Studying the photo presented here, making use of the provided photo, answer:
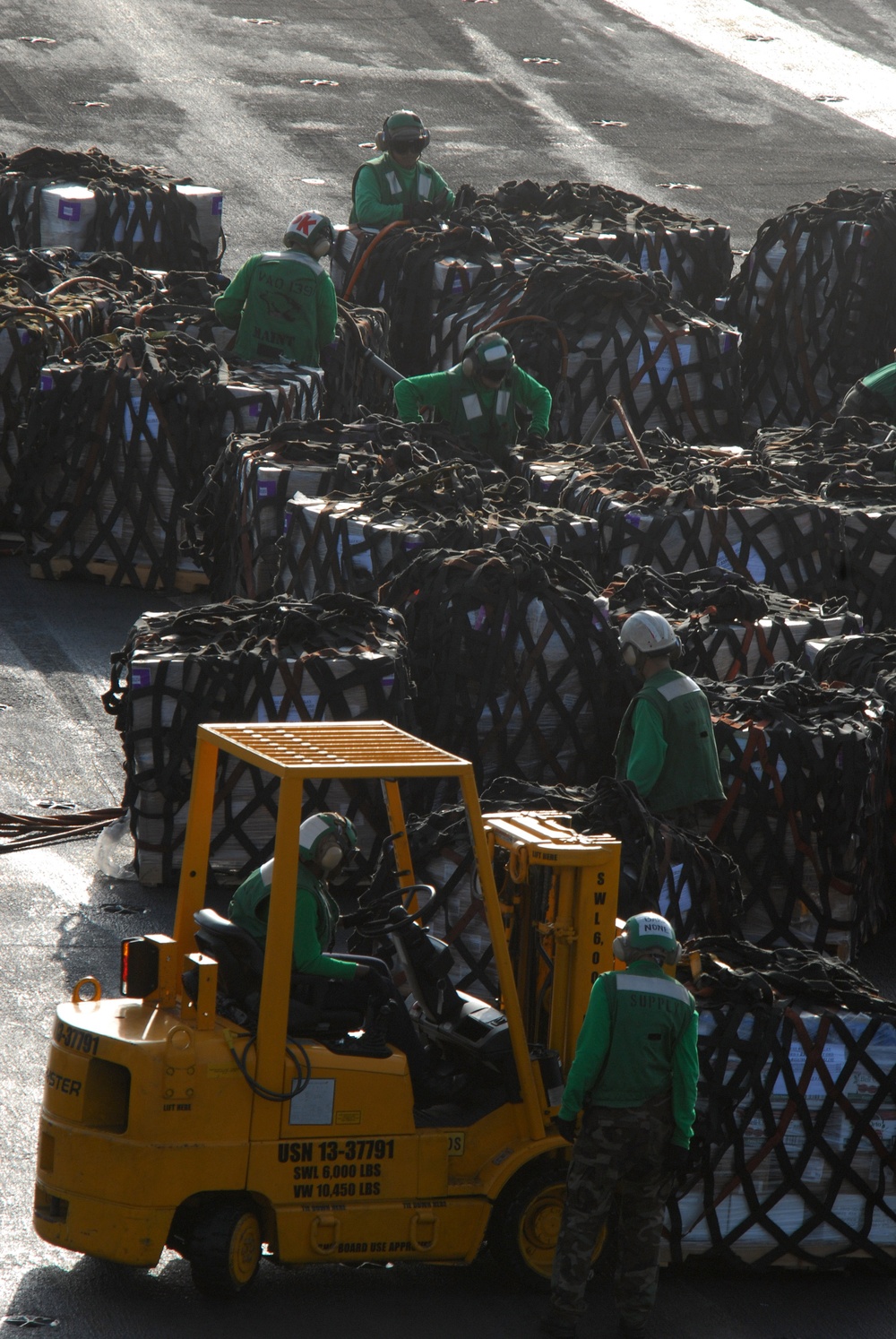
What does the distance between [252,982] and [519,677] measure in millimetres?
5936

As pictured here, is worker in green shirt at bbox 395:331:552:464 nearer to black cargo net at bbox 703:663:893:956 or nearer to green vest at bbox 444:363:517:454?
green vest at bbox 444:363:517:454

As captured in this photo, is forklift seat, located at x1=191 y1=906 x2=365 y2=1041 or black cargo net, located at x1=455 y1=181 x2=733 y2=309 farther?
black cargo net, located at x1=455 y1=181 x2=733 y2=309

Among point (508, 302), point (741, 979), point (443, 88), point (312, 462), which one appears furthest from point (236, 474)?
point (443, 88)

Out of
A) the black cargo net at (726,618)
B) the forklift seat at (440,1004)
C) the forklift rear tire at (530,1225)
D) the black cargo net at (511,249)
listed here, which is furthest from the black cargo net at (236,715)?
the black cargo net at (511,249)

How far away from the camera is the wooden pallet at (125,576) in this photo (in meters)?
18.8

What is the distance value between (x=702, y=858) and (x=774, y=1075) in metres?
2.64

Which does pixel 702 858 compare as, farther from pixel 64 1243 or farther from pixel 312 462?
pixel 312 462

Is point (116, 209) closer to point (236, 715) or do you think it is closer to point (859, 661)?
point (236, 715)

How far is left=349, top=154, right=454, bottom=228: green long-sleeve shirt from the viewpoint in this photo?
2544 centimetres

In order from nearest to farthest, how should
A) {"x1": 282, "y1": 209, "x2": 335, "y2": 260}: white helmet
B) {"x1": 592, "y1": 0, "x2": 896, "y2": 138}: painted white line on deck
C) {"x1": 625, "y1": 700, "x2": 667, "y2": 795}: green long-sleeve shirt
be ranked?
1. {"x1": 625, "y1": 700, "x2": 667, "y2": 795}: green long-sleeve shirt
2. {"x1": 282, "y1": 209, "x2": 335, "y2": 260}: white helmet
3. {"x1": 592, "y1": 0, "x2": 896, "y2": 138}: painted white line on deck

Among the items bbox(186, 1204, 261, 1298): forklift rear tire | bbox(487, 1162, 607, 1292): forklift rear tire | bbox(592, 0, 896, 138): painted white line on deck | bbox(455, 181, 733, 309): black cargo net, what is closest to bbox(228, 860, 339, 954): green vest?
bbox(186, 1204, 261, 1298): forklift rear tire

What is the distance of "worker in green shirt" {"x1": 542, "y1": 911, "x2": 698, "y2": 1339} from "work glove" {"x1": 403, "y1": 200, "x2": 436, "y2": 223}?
60.8ft

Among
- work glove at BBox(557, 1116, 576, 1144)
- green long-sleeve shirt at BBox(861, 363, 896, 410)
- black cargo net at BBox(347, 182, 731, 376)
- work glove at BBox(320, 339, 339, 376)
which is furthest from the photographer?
black cargo net at BBox(347, 182, 731, 376)

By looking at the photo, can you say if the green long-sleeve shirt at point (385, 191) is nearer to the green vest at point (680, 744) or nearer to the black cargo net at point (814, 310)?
the black cargo net at point (814, 310)
